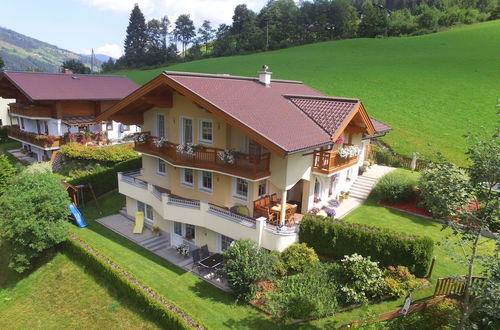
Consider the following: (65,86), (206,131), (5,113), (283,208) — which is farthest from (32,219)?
(5,113)

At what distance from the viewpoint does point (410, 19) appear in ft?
283

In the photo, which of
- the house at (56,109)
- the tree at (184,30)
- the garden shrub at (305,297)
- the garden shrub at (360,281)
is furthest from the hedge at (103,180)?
the tree at (184,30)

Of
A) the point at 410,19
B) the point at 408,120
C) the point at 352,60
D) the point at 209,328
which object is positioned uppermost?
the point at 410,19

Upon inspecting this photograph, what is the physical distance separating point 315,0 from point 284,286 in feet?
403

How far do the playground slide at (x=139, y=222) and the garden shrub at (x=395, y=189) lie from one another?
16.6 m

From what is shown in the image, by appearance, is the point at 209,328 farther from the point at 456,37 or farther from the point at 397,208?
the point at 456,37

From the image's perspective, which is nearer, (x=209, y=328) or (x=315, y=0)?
(x=209, y=328)

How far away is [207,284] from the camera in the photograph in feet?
54.2

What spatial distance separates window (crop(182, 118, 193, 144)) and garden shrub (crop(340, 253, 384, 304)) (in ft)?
37.3

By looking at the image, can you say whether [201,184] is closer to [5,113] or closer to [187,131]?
[187,131]

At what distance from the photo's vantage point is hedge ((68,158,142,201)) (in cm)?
2661

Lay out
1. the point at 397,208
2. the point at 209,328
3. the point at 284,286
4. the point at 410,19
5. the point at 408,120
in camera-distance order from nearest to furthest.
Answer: the point at 209,328 → the point at 284,286 → the point at 397,208 → the point at 408,120 → the point at 410,19

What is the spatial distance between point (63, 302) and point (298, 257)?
12.9 metres

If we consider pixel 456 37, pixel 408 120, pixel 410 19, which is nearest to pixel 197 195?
pixel 408 120
